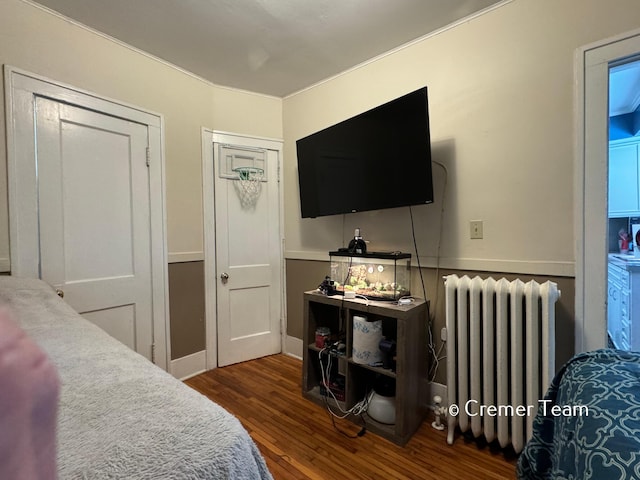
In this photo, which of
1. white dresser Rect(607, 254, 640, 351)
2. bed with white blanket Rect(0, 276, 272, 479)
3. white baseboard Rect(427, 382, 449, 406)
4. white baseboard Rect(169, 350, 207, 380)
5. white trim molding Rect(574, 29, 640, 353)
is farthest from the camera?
white dresser Rect(607, 254, 640, 351)

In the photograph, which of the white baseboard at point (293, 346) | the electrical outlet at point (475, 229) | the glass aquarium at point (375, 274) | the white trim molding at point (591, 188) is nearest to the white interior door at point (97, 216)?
the white baseboard at point (293, 346)

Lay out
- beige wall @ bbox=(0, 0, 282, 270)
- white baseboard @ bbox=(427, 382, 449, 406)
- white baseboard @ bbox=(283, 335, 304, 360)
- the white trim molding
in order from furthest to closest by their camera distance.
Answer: white baseboard @ bbox=(283, 335, 304, 360) → white baseboard @ bbox=(427, 382, 449, 406) → beige wall @ bbox=(0, 0, 282, 270) → the white trim molding

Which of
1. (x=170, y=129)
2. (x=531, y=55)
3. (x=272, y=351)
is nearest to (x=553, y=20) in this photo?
(x=531, y=55)

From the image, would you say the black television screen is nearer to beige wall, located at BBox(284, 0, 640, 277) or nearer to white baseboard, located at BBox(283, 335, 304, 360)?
beige wall, located at BBox(284, 0, 640, 277)

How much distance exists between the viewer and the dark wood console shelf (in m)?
1.70

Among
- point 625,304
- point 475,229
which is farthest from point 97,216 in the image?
point 625,304

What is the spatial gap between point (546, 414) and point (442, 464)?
78 cm

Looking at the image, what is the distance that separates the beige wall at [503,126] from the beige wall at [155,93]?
1.30 metres

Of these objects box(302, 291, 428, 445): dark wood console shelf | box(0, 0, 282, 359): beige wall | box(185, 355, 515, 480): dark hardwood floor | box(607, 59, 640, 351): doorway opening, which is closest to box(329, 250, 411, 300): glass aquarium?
box(302, 291, 428, 445): dark wood console shelf

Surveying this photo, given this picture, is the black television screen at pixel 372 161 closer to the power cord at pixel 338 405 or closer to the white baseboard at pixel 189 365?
the power cord at pixel 338 405

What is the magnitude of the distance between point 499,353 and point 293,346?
1.84 meters

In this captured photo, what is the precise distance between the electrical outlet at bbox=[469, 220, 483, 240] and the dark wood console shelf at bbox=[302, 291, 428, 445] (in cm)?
52

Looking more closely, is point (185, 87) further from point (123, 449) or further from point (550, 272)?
point (550, 272)

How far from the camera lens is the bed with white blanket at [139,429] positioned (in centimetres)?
48
